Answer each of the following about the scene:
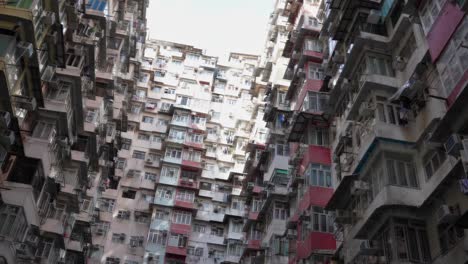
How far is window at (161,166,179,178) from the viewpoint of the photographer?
46906 millimetres

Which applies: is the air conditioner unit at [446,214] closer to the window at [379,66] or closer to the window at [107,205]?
the window at [379,66]

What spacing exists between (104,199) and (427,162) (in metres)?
33.8

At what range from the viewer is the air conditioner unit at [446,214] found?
13398 millimetres

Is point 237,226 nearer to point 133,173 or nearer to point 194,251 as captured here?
point 194,251

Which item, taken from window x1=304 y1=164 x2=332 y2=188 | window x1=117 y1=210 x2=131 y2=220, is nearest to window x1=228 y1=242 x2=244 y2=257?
window x1=117 y1=210 x2=131 y2=220

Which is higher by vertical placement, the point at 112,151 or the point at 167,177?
the point at 167,177

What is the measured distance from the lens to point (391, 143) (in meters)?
16.8

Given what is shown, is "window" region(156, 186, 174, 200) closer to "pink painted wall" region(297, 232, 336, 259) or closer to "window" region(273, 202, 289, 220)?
"window" region(273, 202, 289, 220)

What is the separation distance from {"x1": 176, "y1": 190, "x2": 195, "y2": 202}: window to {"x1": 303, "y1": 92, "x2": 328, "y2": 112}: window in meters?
21.8

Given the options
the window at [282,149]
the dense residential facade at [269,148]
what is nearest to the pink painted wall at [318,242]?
the dense residential facade at [269,148]

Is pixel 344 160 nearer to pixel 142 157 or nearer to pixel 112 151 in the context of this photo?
pixel 112 151

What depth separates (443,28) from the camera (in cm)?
1526

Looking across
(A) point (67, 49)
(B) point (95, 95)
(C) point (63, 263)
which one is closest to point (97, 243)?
(C) point (63, 263)

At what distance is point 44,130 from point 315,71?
16.3 m
